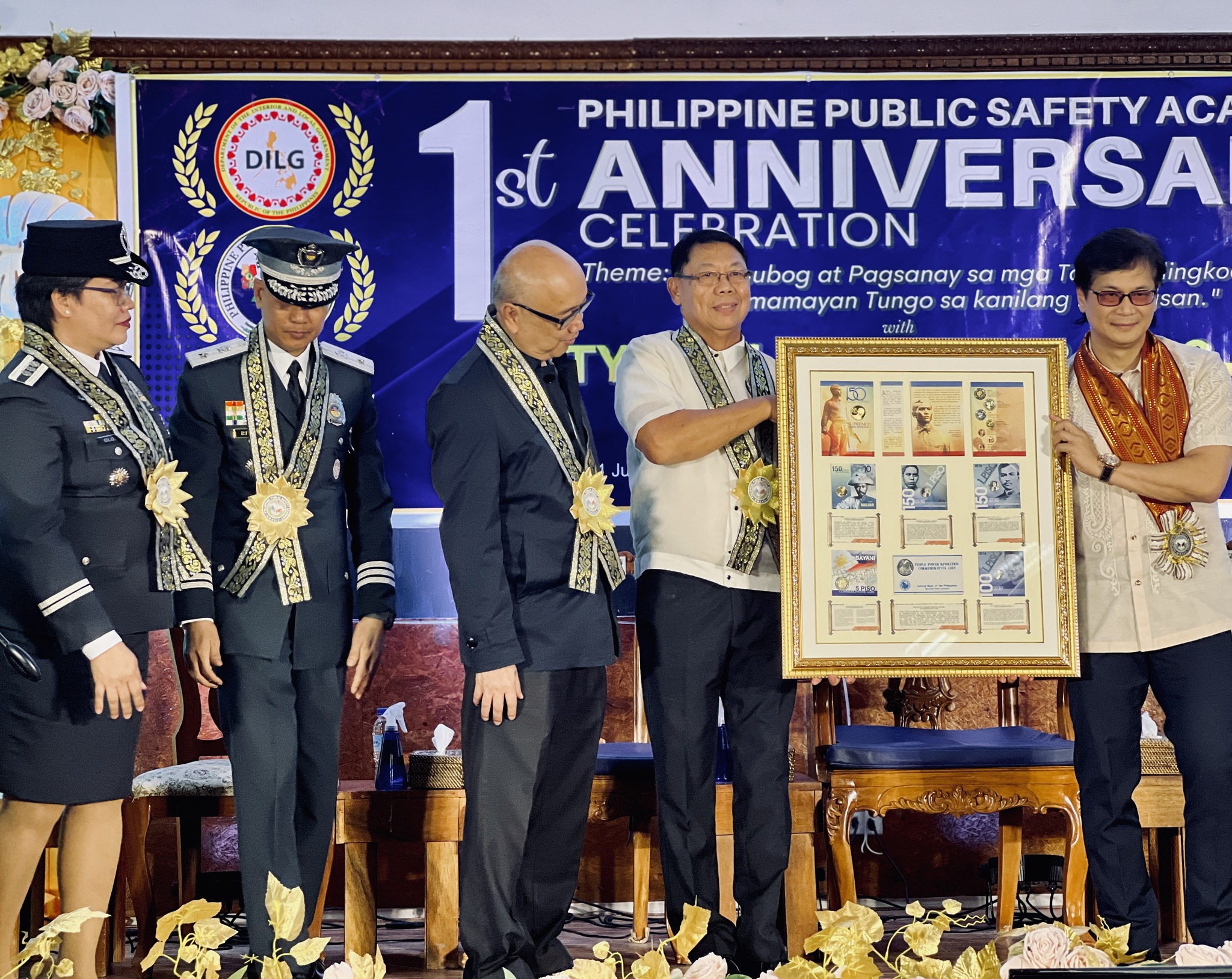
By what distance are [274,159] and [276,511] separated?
1865 millimetres

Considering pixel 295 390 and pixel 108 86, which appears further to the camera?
pixel 108 86

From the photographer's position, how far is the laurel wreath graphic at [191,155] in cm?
450

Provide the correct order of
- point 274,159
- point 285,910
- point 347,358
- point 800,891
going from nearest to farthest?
point 285,910, point 347,358, point 800,891, point 274,159

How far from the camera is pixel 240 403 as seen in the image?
3148 mm

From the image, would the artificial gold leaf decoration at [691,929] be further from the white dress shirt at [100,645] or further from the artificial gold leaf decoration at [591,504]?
the white dress shirt at [100,645]

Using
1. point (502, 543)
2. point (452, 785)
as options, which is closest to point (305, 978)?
point (452, 785)

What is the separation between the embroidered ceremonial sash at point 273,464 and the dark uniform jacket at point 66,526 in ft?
0.46

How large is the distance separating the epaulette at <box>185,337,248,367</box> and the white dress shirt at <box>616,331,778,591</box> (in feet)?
2.95

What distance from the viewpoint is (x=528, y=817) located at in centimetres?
297

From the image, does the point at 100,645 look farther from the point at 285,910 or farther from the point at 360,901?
the point at 285,910

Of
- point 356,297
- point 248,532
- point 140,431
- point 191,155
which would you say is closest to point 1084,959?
point 248,532

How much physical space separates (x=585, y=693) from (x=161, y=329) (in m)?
2.24

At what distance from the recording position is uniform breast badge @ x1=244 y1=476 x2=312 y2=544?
3100 mm

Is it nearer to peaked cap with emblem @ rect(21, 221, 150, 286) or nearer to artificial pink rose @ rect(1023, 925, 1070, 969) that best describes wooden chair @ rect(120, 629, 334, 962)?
peaked cap with emblem @ rect(21, 221, 150, 286)
